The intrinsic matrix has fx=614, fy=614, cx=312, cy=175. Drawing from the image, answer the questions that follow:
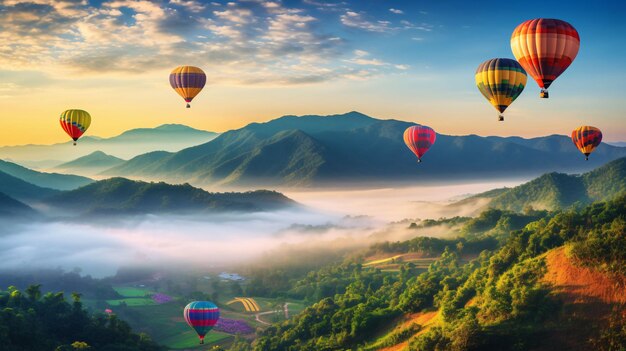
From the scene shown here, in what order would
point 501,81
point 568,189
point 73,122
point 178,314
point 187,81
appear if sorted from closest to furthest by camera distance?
point 501,81, point 187,81, point 73,122, point 178,314, point 568,189

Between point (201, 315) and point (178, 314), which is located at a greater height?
point (201, 315)

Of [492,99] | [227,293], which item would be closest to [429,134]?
[492,99]

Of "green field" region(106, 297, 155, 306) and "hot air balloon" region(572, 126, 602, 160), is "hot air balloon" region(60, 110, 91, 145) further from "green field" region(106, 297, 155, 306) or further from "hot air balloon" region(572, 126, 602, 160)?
"hot air balloon" region(572, 126, 602, 160)

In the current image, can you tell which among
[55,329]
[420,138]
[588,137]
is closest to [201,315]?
[55,329]

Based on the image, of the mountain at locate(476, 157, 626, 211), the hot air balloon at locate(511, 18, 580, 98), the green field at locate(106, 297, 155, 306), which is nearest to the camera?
the hot air balloon at locate(511, 18, 580, 98)

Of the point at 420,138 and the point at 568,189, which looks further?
the point at 568,189

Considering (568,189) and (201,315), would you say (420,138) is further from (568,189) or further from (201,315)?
(568,189)

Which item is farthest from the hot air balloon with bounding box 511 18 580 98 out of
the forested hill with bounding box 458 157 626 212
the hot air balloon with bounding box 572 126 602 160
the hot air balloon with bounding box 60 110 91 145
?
the forested hill with bounding box 458 157 626 212
